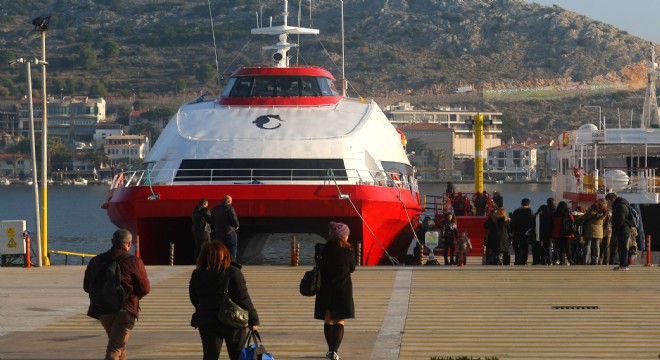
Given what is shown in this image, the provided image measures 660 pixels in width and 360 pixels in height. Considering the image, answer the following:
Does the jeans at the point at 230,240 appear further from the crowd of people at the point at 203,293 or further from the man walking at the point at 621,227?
the crowd of people at the point at 203,293

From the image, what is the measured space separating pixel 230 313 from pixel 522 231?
15.6 metres

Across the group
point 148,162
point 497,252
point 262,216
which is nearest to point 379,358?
point 497,252

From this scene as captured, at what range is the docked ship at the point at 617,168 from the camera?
1411 inches

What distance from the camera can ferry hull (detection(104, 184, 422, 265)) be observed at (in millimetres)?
30891

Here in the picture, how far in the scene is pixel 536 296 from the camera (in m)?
21.2

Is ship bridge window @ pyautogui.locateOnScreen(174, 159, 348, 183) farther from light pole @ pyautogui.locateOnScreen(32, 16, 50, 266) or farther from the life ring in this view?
the life ring

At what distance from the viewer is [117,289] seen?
14.1 metres

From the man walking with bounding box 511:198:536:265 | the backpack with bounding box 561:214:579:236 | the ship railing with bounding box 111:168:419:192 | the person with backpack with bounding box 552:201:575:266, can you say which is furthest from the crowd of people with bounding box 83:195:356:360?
the ship railing with bounding box 111:168:419:192

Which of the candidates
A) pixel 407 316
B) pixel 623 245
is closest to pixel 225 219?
pixel 407 316

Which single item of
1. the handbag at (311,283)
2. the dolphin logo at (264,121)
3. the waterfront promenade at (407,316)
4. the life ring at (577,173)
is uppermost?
the dolphin logo at (264,121)

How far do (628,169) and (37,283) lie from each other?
2077 centimetres

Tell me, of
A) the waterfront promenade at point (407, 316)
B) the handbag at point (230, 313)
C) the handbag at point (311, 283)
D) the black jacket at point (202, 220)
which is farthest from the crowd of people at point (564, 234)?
the handbag at point (230, 313)

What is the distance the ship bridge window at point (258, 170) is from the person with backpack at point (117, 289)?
56.7 ft

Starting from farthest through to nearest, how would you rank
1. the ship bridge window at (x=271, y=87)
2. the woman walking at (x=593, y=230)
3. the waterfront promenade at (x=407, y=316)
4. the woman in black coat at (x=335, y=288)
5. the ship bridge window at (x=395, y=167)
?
1. the ship bridge window at (x=271, y=87)
2. the ship bridge window at (x=395, y=167)
3. the woman walking at (x=593, y=230)
4. the waterfront promenade at (x=407, y=316)
5. the woman in black coat at (x=335, y=288)
